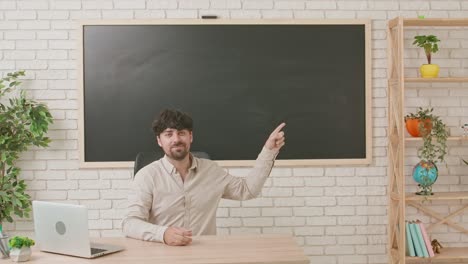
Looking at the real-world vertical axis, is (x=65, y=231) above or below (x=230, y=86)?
below

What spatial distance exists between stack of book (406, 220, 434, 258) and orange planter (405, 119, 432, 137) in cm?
63

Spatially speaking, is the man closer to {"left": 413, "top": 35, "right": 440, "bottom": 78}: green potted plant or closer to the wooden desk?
the wooden desk

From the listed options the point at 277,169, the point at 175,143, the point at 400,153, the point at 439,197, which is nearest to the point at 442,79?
the point at 400,153

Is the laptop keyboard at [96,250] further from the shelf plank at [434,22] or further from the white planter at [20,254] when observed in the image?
the shelf plank at [434,22]

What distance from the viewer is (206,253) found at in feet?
8.46

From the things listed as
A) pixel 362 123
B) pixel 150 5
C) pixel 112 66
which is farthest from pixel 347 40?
A: pixel 112 66

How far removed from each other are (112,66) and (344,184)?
185 centimetres

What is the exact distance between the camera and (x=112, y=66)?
418 centimetres

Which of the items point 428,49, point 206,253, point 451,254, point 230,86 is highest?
point 428,49

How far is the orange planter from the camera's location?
405cm

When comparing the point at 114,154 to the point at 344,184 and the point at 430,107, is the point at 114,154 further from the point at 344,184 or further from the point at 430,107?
the point at 430,107

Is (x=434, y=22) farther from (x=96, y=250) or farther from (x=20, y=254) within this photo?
(x=20, y=254)

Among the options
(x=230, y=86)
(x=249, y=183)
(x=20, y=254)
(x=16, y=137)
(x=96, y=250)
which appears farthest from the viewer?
(x=230, y=86)

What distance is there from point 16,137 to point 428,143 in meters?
2.76
